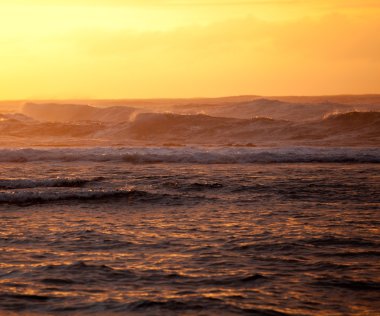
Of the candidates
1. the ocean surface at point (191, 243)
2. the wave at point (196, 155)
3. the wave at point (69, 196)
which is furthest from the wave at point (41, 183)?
the wave at point (196, 155)

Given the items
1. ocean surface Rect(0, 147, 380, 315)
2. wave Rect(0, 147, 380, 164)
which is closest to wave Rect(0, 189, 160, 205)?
ocean surface Rect(0, 147, 380, 315)

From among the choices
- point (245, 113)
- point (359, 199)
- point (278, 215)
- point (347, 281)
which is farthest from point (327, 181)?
point (245, 113)

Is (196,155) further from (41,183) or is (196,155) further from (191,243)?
(191,243)

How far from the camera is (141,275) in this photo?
713cm

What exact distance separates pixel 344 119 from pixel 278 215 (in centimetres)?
2291

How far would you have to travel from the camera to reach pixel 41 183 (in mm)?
14750

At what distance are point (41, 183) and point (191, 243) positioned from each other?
705 centimetres

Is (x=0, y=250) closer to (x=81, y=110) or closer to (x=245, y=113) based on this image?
(x=245, y=113)

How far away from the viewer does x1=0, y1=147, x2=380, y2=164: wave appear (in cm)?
1983

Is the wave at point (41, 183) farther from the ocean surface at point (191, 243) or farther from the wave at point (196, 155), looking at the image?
the wave at point (196, 155)

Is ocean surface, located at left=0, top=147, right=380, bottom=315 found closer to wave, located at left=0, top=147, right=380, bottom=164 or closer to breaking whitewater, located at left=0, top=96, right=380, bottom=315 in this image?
breaking whitewater, located at left=0, top=96, right=380, bottom=315

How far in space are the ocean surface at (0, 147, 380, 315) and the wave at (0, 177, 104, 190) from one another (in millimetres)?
25

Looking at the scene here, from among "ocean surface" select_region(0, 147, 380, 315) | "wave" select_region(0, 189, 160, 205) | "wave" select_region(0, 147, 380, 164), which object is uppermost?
"wave" select_region(0, 147, 380, 164)

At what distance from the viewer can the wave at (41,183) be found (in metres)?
14.4
